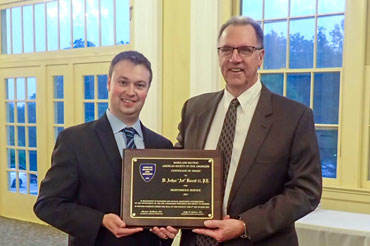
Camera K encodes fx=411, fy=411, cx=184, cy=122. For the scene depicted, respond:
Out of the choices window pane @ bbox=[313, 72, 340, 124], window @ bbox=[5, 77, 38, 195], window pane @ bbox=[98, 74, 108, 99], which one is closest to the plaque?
window pane @ bbox=[313, 72, 340, 124]

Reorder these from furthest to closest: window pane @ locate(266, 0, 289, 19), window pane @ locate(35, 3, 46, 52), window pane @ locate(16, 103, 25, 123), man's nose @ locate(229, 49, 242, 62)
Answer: window pane @ locate(16, 103, 25, 123)
window pane @ locate(35, 3, 46, 52)
window pane @ locate(266, 0, 289, 19)
man's nose @ locate(229, 49, 242, 62)

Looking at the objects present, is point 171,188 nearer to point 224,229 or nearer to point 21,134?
point 224,229

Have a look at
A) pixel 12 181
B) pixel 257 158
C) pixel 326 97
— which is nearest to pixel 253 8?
pixel 326 97

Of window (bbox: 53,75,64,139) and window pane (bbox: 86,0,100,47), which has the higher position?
window pane (bbox: 86,0,100,47)

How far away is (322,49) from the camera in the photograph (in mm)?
3359

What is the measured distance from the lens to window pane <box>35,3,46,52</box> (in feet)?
17.4

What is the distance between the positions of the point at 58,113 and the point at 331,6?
136 inches

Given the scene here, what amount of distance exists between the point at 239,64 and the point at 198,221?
594mm

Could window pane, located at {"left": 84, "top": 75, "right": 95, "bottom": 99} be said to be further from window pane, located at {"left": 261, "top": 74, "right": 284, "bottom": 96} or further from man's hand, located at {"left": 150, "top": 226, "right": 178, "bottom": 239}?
man's hand, located at {"left": 150, "top": 226, "right": 178, "bottom": 239}

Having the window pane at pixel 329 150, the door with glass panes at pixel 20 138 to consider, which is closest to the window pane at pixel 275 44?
the window pane at pixel 329 150

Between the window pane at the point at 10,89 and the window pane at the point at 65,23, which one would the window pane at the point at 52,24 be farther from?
the window pane at the point at 10,89

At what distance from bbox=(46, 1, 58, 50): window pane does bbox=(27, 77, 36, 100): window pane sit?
1.64ft

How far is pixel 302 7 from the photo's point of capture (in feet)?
11.3

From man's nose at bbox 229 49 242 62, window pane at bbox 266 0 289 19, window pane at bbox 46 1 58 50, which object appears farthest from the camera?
window pane at bbox 46 1 58 50
